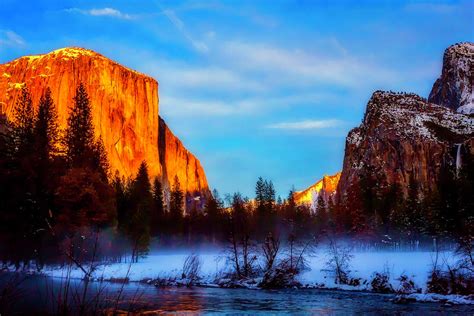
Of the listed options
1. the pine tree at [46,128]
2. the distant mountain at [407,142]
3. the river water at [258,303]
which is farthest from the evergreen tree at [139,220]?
the distant mountain at [407,142]

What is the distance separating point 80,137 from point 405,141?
123 metres

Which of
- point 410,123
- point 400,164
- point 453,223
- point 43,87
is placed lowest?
point 453,223

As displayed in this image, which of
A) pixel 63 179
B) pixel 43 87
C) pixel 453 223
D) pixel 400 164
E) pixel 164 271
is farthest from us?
pixel 43 87

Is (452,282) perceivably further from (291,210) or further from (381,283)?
(291,210)

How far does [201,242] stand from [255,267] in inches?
2496

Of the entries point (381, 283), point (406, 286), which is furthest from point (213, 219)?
point (406, 286)

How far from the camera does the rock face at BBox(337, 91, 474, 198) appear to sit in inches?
6196

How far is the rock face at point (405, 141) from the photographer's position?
15738 centimetres

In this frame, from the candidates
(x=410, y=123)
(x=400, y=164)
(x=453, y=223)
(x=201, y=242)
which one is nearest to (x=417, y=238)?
(x=453, y=223)

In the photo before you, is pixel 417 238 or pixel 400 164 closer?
pixel 417 238

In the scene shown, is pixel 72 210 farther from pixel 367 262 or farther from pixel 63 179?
pixel 367 262

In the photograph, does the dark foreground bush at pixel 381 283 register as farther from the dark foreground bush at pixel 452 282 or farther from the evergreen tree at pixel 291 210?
the evergreen tree at pixel 291 210

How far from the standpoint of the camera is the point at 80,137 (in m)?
66.9

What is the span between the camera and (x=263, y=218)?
106m
